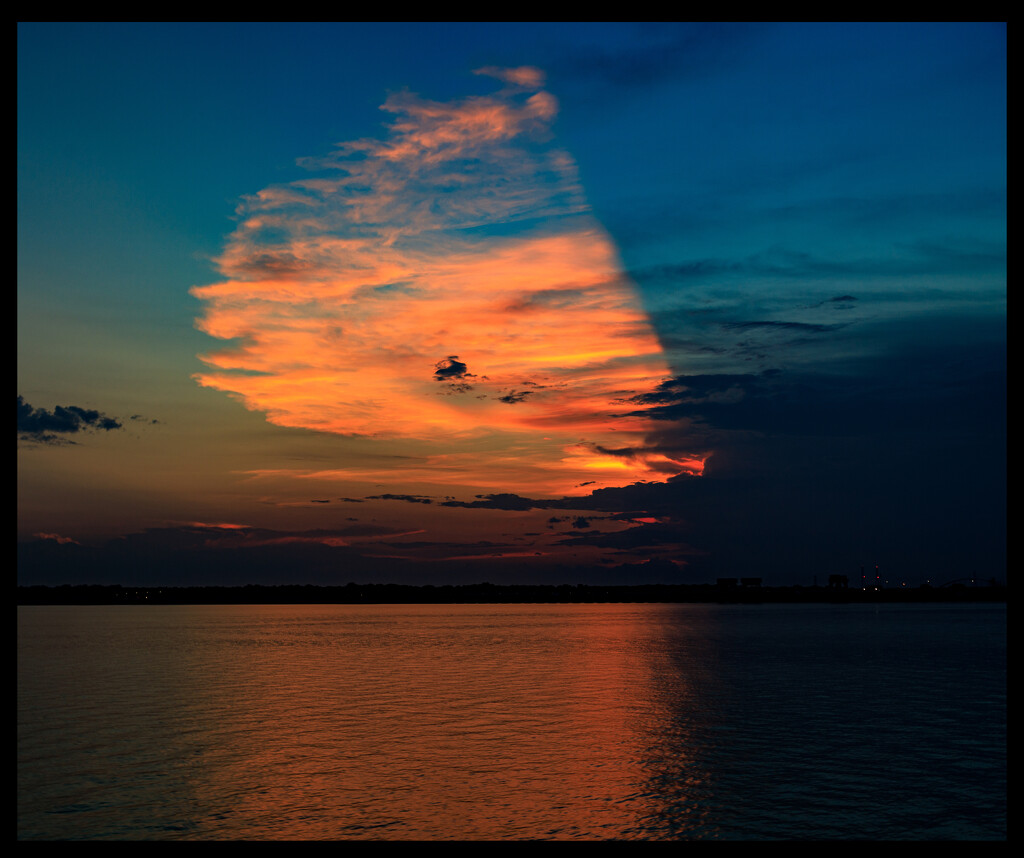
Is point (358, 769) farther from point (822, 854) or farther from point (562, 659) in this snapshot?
point (562, 659)

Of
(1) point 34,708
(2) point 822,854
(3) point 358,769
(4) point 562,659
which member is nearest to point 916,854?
(2) point 822,854

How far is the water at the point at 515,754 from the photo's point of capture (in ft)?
89.0

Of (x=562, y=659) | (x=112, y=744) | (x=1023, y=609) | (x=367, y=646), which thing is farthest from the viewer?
(x=367, y=646)

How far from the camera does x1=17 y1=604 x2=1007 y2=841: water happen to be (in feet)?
89.0

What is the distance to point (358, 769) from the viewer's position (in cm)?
3462

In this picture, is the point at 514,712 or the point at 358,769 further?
the point at 514,712

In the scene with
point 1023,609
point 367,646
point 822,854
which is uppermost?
point 1023,609

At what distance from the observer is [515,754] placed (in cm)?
3716

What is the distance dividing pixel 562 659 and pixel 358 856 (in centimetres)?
8917

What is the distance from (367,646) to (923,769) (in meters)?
98.6

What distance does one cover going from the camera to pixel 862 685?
216 feet
